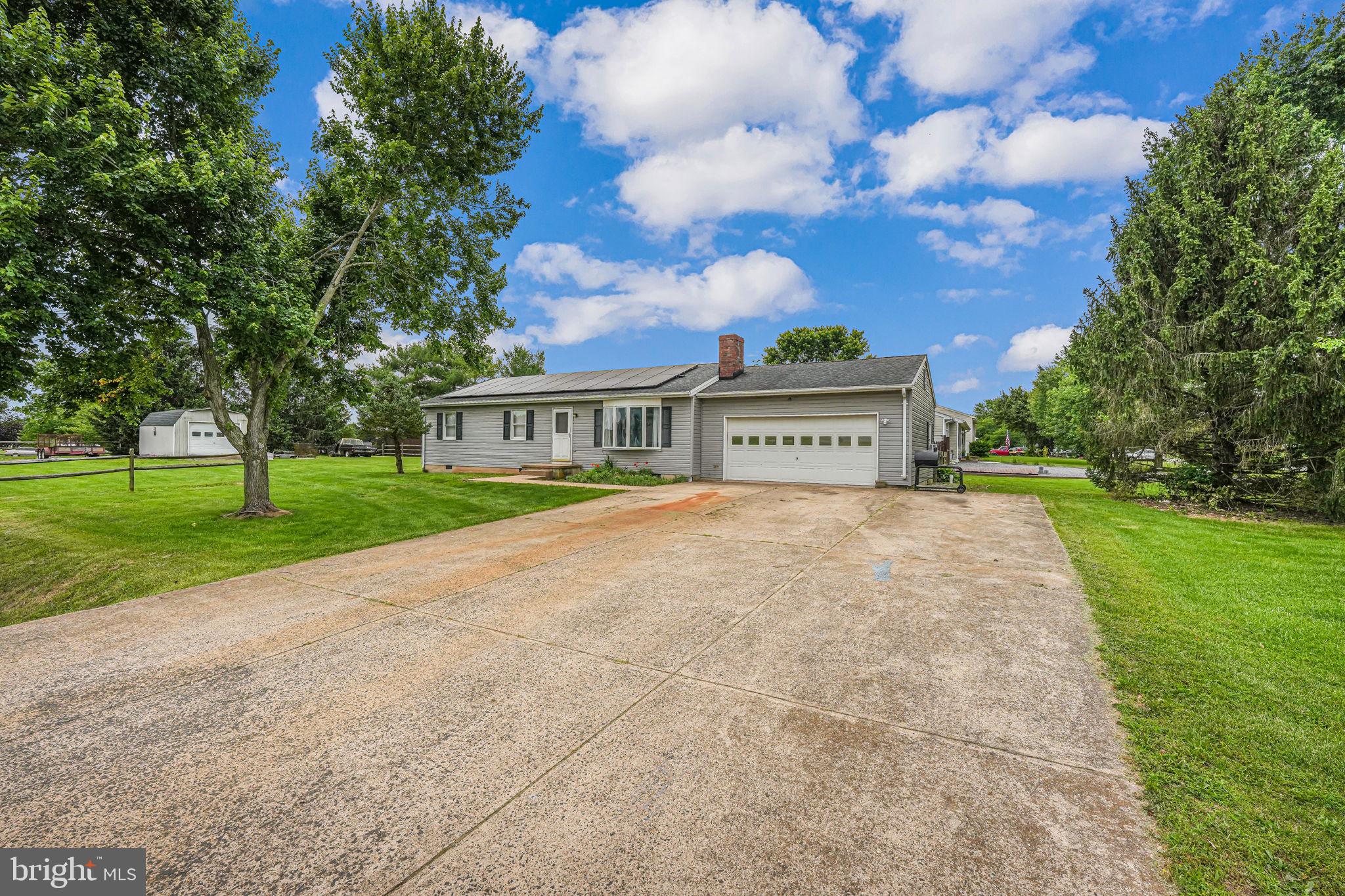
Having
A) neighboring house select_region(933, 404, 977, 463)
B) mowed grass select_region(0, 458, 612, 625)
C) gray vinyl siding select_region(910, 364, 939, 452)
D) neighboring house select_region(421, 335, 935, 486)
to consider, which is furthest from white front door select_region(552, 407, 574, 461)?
neighboring house select_region(933, 404, 977, 463)

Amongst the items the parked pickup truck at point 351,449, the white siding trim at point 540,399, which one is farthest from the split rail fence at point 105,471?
the white siding trim at point 540,399

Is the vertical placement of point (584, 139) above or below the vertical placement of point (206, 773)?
above

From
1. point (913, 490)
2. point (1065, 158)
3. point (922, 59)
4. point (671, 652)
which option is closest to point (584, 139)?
point (922, 59)

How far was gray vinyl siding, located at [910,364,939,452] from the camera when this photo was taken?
46.9 feet

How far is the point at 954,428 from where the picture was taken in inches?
→ 1228

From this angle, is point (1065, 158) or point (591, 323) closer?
point (1065, 158)

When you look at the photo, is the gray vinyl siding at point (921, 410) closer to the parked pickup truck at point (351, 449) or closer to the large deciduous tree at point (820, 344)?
the large deciduous tree at point (820, 344)

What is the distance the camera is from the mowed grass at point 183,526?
5.58 metres

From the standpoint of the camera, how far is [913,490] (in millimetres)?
13055

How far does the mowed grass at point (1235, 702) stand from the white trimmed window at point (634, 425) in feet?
38.1

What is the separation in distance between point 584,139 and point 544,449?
440 inches

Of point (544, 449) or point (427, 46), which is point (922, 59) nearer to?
point (427, 46)

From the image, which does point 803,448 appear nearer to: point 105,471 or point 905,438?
point 905,438

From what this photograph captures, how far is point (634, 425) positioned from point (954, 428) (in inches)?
924
